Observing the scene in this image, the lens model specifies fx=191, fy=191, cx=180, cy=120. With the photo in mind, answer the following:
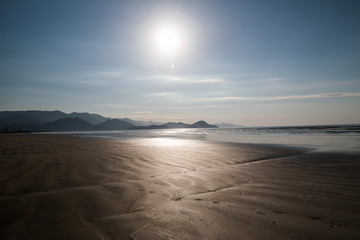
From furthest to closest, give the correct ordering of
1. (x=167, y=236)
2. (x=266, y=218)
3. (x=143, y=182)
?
(x=143, y=182) < (x=266, y=218) < (x=167, y=236)

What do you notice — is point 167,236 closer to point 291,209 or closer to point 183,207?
point 183,207

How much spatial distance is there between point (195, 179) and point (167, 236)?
9.24ft

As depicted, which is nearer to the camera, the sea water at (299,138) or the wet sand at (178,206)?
the wet sand at (178,206)

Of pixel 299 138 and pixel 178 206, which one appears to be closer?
pixel 178 206

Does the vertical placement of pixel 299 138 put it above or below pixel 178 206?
above

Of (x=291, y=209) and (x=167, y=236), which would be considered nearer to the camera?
(x=167, y=236)

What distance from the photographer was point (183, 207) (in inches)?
127

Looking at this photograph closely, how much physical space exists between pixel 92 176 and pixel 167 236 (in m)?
3.77

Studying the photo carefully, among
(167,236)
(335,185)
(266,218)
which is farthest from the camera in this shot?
(335,185)

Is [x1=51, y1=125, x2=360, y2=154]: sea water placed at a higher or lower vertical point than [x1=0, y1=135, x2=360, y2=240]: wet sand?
higher

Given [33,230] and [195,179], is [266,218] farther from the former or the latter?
[33,230]

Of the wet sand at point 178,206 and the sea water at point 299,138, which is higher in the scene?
the sea water at point 299,138

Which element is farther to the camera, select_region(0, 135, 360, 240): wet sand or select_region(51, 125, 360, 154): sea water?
select_region(51, 125, 360, 154): sea water

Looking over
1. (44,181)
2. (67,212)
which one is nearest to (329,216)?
(67,212)
